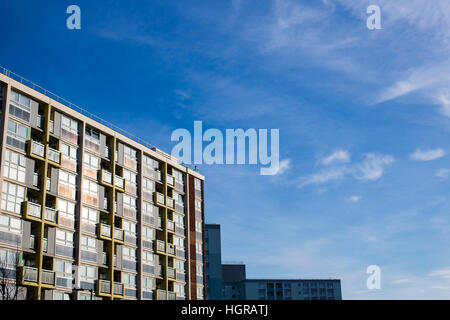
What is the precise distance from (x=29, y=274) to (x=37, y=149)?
463 inches

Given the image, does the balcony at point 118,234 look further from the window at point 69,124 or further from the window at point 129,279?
the window at point 69,124

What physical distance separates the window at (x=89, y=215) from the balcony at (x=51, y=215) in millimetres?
4422

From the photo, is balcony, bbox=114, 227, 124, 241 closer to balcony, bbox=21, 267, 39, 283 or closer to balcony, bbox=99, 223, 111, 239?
balcony, bbox=99, 223, 111, 239

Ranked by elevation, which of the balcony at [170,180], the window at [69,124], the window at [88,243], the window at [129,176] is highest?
the window at [69,124]

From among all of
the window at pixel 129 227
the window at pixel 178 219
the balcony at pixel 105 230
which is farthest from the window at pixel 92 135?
the window at pixel 178 219

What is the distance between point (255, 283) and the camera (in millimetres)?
153625

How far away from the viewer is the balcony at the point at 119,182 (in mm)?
63775

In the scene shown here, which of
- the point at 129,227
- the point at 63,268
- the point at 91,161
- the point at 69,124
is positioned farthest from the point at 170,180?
the point at 63,268

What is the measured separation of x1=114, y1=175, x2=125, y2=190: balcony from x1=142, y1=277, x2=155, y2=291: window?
461 inches

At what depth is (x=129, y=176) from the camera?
2657 inches

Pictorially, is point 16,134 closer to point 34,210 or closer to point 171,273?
point 34,210
